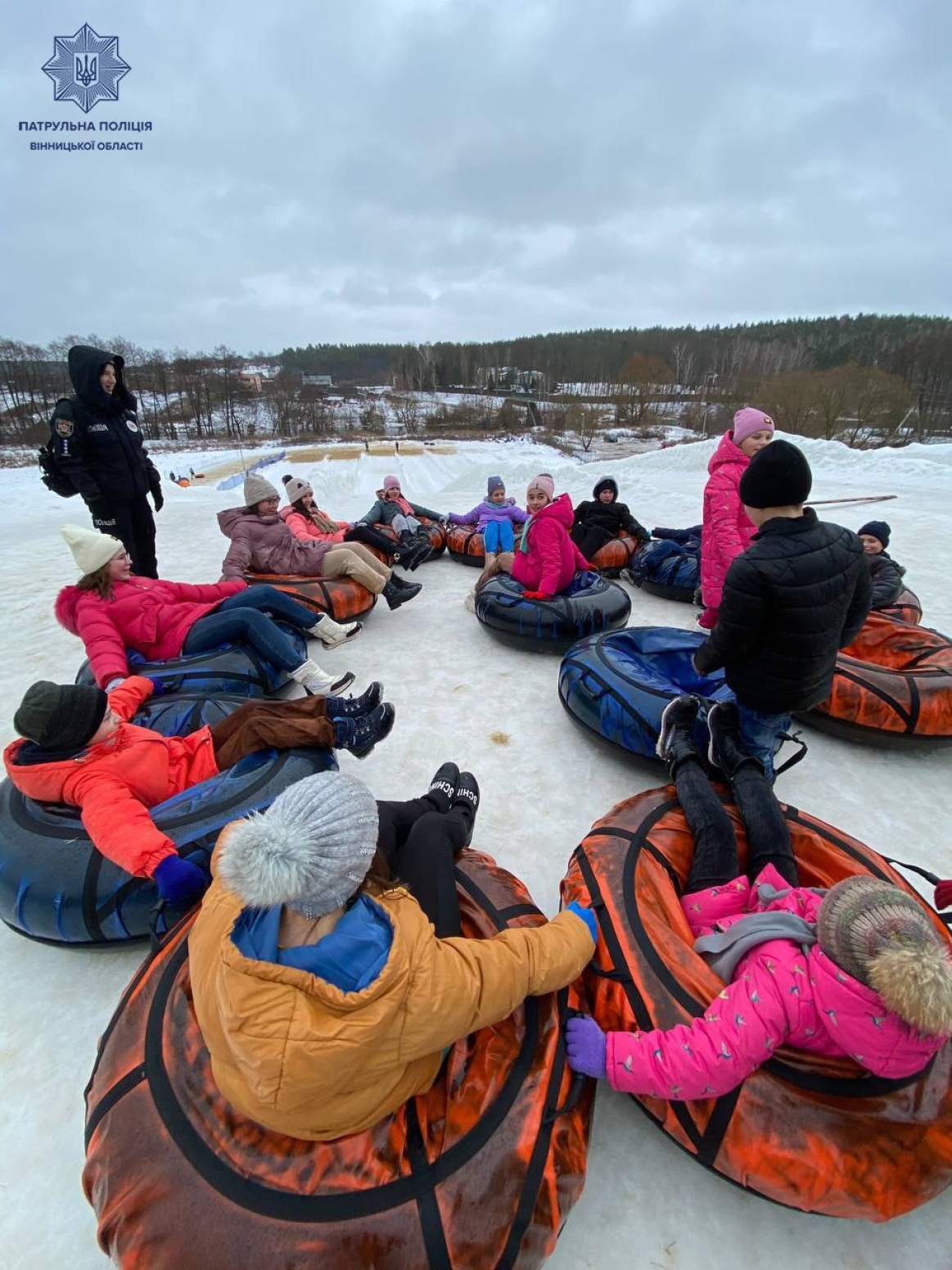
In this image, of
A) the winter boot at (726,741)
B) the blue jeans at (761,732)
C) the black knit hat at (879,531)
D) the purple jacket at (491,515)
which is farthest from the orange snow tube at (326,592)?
the black knit hat at (879,531)

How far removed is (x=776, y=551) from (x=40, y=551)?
340 inches

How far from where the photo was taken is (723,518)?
132 inches

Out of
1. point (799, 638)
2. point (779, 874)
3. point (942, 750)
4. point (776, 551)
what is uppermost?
point (776, 551)

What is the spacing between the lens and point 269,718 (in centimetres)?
232

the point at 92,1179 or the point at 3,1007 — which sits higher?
the point at 92,1179

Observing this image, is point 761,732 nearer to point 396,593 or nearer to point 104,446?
point 396,593

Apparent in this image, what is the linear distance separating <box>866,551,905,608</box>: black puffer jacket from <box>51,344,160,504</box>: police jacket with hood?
5.60 m

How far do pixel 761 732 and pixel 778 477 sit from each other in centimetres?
102

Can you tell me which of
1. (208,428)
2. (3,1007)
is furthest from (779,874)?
(208,428)

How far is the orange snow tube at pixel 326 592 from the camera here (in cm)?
436

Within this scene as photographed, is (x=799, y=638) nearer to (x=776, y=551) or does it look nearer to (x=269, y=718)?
(x=776, y=551)


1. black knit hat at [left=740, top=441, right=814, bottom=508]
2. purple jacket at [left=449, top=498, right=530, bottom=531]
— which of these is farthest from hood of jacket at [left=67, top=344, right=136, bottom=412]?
black knit hat at [left=740, top=441, right=814, bottom=508]

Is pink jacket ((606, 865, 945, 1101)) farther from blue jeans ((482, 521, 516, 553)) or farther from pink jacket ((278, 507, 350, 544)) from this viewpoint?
blue jeans ((482, 521, 516, 553))

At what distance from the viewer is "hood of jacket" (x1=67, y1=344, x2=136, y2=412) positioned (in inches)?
154
